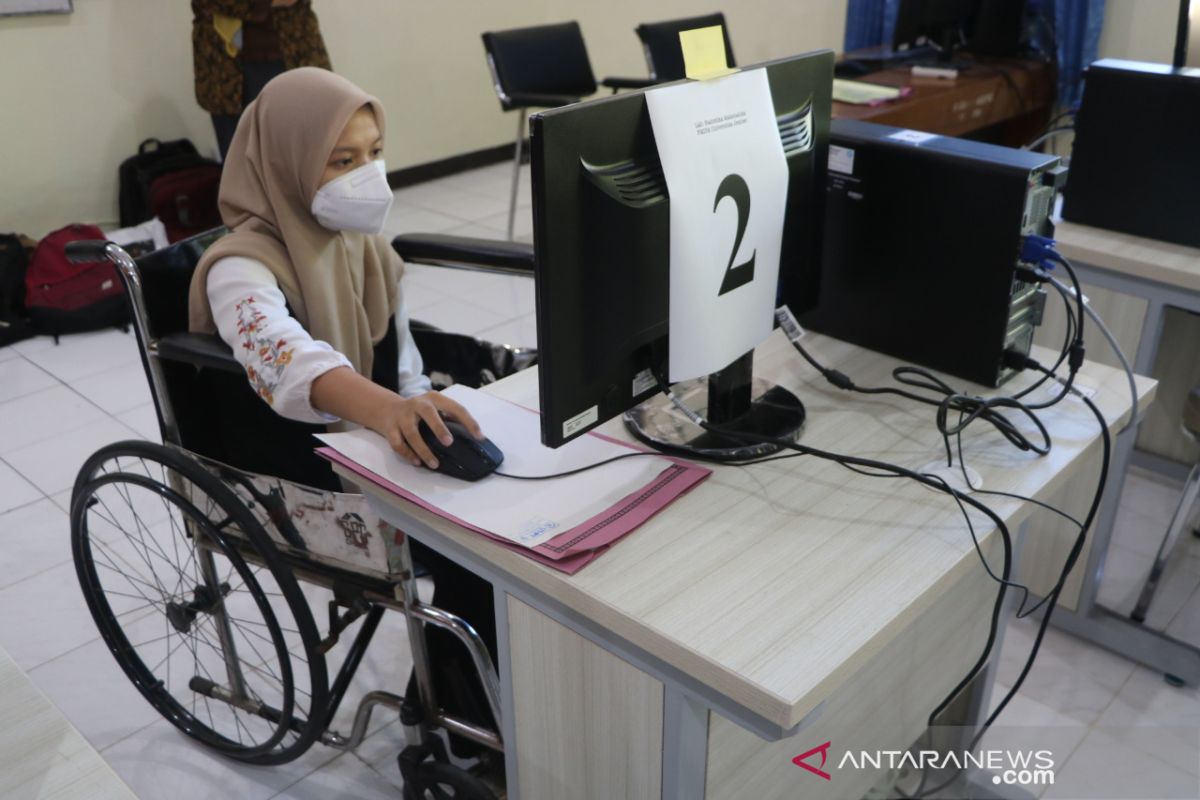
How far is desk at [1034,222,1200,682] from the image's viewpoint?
1.72m

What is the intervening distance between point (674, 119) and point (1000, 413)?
56cm

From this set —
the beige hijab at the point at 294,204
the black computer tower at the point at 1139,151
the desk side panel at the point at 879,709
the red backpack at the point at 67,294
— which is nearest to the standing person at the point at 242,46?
the red backpack at the point at 67,294

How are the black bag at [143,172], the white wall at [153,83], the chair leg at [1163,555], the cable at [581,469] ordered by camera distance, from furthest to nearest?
the black bag at [143,172], the white wall at [153,83], the chair leg at [1163,555], the cable at [581,469]

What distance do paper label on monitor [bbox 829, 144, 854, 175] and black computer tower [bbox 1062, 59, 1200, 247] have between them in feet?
2.41

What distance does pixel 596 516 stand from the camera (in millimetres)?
1034

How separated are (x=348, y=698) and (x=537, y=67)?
2434mm

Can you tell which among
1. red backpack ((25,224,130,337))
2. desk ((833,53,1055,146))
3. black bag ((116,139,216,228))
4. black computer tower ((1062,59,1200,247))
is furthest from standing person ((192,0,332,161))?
black computer tower ((1062,59,1200,247))

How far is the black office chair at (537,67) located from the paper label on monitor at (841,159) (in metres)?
2.05

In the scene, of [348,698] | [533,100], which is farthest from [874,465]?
[533,100]

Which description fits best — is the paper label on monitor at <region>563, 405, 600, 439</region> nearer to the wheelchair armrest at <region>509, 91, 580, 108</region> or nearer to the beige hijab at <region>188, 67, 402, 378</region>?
the beige hijab at <region>188, 67, 402, 378</region>

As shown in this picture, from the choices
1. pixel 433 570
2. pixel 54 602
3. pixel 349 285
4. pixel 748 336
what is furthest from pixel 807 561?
pixel 54 602

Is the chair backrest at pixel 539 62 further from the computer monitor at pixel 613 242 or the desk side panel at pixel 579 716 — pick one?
the desk side panel at pixel 579 716

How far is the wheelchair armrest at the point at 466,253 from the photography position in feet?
5.29

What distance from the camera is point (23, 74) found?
3508 mm
